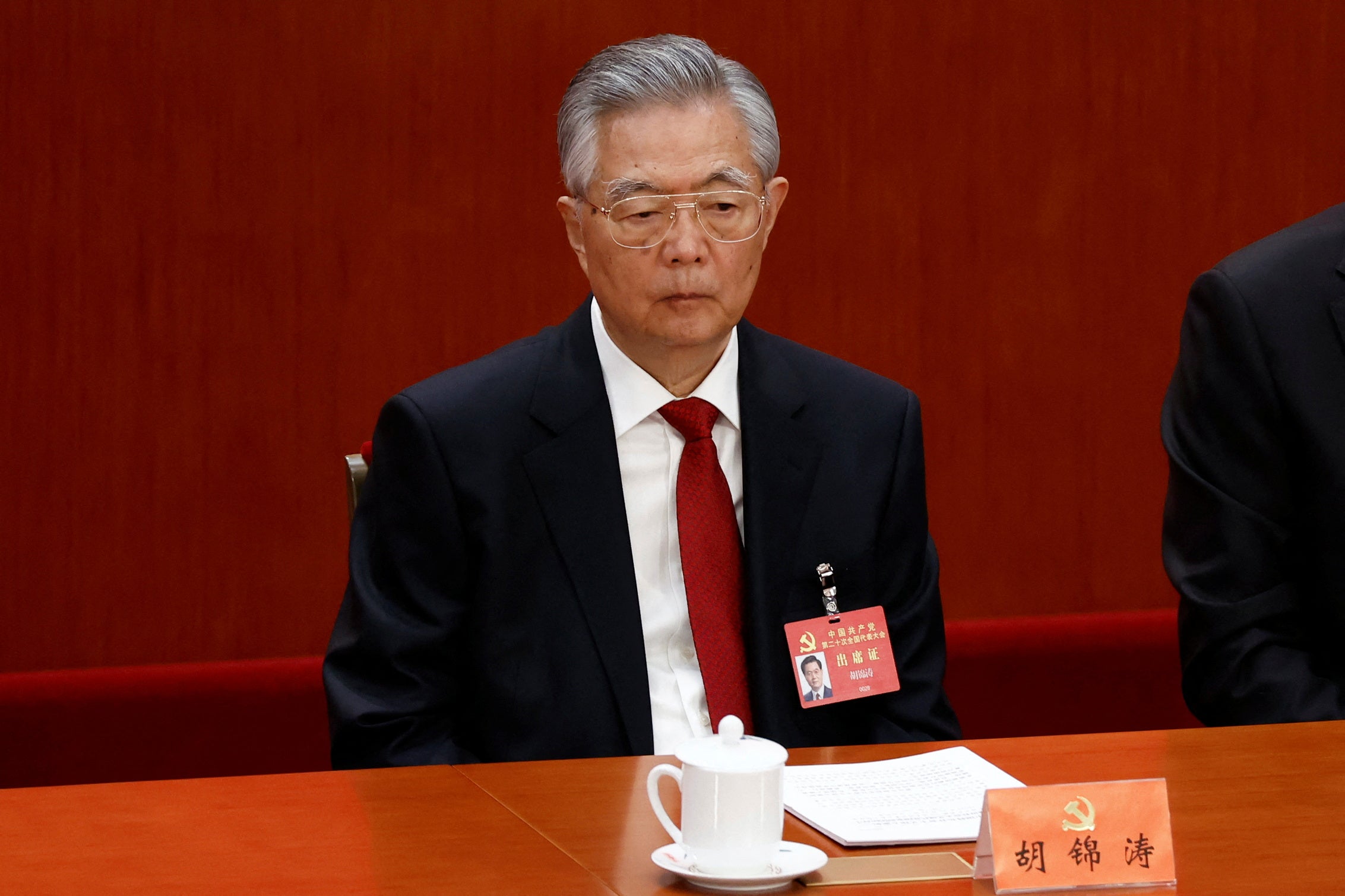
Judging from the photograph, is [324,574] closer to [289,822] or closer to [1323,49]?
[289,822]

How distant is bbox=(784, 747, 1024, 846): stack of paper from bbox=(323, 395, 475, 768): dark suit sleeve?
20.4 inches

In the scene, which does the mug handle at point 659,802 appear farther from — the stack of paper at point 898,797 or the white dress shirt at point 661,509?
the white dress shirt at point 661,509

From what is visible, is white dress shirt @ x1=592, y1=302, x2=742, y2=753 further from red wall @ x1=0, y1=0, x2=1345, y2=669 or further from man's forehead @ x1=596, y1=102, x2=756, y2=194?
red wall @ x1=0, y1=0, x2=1345, y2=669

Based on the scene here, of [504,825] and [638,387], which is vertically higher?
[638,387]

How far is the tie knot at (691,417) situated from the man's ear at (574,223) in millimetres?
204

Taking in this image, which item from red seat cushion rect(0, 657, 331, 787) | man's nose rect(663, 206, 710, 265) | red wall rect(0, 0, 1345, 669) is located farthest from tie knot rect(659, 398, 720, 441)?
red seat cushion rect(0, 657, 331, 787)

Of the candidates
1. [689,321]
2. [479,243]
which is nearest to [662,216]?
[689,321]

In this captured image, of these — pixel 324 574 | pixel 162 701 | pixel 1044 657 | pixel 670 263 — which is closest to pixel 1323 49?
pixel 1044 657

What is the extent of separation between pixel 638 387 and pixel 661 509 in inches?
6.1

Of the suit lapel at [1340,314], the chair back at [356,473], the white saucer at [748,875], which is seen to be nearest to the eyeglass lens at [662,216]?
the chair back at [356,473]

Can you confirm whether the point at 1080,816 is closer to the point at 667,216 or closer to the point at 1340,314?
the point at 667,216

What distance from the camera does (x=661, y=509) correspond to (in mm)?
1878

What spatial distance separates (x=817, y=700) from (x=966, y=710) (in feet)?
4.08

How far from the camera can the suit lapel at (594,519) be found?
179cm
